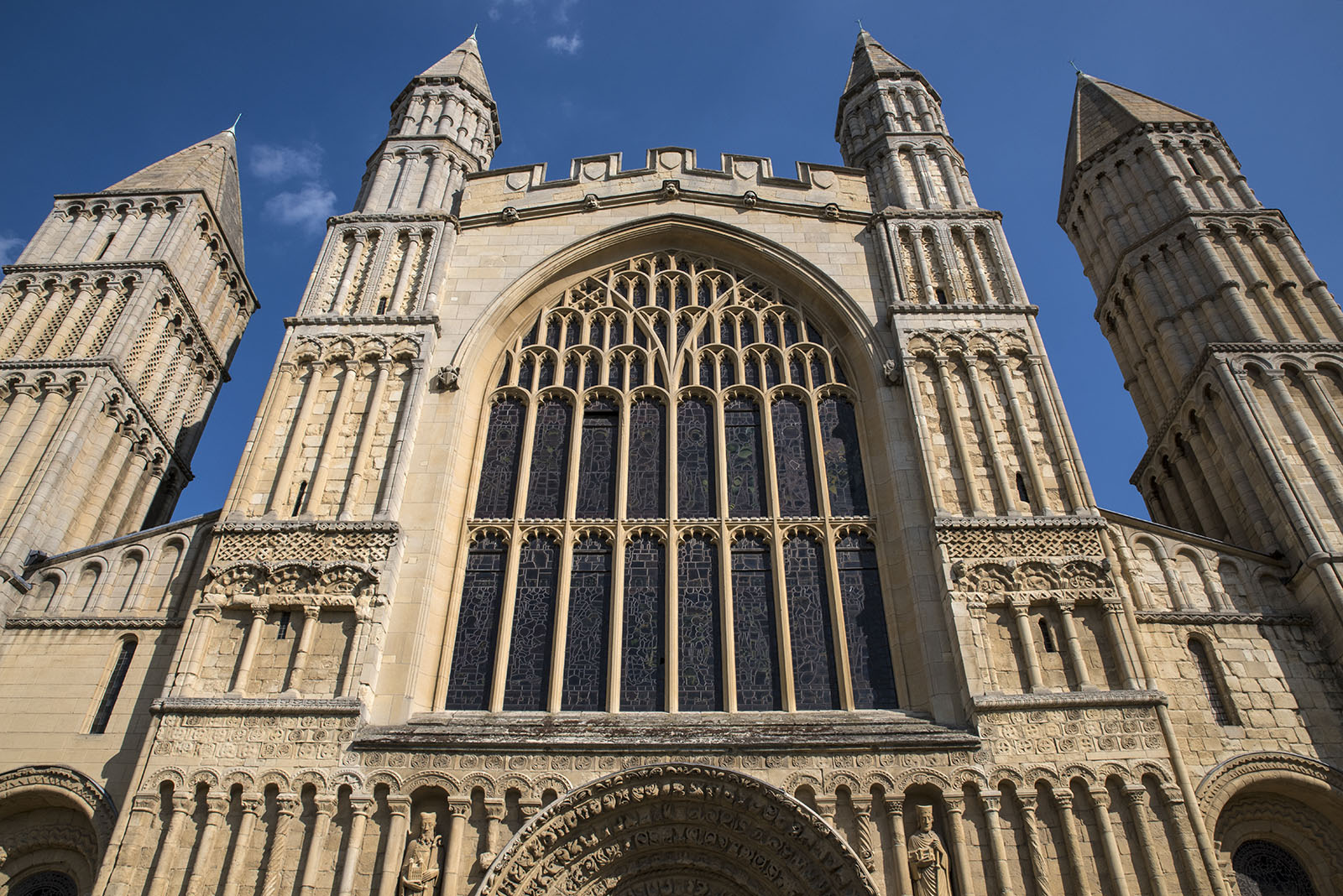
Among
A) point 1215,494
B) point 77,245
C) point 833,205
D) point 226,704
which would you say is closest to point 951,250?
point 833,205

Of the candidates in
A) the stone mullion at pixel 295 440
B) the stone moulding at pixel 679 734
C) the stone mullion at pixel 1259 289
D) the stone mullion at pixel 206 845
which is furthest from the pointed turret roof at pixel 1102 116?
the stone mullion at pixel 206 845

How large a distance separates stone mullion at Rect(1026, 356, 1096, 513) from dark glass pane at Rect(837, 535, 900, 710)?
2.77 m

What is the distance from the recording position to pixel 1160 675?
11711 millimetres

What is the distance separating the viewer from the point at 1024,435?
529 inches

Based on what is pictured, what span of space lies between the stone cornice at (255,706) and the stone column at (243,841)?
97cm

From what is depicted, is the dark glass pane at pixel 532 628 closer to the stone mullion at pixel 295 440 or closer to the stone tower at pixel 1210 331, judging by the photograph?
the stone mullion at pixel 295 440

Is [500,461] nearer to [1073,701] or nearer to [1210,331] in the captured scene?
[1073,701]

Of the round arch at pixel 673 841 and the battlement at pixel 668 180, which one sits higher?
the battlement at pixel 668 180

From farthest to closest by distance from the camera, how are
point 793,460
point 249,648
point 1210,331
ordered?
point 1210,331 < point 793,460 < point 249,648

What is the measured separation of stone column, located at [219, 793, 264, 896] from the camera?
977 cm

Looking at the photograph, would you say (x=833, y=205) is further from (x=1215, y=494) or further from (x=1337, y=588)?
(x=1337, y=588)

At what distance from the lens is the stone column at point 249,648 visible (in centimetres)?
1128

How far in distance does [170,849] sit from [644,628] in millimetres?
5830

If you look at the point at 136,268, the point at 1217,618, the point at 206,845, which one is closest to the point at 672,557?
the point at 206,845
